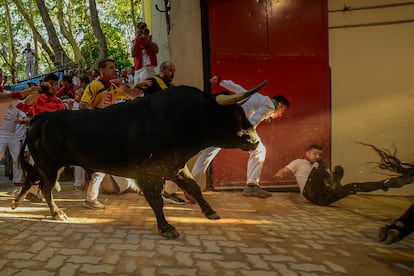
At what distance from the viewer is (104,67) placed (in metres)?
5.57

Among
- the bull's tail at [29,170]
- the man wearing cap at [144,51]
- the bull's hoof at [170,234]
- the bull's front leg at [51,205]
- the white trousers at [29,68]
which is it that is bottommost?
the bull's hoof at [170,234]

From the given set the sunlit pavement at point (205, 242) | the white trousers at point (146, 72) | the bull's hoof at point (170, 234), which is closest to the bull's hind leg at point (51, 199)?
the sunlit pavement at point (205, 242)

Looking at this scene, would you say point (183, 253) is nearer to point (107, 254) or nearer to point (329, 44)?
point (107, 254)

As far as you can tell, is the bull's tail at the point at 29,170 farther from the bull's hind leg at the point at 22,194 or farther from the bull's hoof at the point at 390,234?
the bull's hoof at the point at 390,234

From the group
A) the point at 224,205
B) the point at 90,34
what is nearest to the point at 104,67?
the point at 224,205

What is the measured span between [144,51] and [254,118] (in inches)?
98.6

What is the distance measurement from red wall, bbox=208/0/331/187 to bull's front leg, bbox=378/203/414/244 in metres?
3.11

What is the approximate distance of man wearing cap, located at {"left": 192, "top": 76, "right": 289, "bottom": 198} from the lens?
18.8ft

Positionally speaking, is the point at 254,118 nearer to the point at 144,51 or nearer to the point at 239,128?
the point at 239,128

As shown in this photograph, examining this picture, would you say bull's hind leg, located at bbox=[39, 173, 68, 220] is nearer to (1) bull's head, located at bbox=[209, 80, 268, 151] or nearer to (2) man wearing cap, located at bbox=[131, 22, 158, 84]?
(1) bull's head, located at bbox=[209, 80, 268, 151]

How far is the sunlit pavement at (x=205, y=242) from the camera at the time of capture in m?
3.21

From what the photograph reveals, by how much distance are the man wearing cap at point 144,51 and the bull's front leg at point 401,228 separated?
456 centimetres

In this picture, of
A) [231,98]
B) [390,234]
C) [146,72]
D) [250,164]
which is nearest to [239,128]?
[231,98]

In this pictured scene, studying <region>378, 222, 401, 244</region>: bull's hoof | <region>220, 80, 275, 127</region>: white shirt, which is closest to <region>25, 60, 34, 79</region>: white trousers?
<region>220, 80, 275, 127</region>: white shirt
